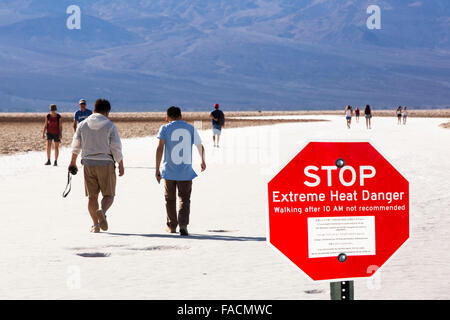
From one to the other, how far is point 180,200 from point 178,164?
447 mm

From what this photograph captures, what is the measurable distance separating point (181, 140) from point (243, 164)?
36.9ft

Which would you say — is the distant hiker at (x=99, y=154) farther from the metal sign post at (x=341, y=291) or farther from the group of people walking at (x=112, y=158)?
the metal sign post at (x=341, y=291)

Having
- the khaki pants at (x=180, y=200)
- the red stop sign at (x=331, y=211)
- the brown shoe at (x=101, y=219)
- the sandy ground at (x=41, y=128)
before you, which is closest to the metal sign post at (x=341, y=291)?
the red stop sign at (x=331, y=211)

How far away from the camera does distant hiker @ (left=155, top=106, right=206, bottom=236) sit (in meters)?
9.67

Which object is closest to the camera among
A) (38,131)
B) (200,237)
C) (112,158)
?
(200,237)

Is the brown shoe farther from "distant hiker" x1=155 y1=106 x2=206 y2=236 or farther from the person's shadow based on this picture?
"distant hiker" x1=155 y1=106 x2=206 y2=236

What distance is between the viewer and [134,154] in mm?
26188

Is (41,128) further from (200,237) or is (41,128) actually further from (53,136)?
(200,237)

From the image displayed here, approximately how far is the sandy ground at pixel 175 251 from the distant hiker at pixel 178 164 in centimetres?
31

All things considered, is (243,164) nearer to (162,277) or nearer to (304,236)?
(162,277)

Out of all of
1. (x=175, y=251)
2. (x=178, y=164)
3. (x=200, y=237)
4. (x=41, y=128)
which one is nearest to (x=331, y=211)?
(x=175, y=251)

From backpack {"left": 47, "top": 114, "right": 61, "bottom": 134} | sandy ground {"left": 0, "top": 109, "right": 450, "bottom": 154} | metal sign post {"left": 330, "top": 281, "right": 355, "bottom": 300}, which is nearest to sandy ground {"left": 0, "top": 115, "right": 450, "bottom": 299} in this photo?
metal sign post {"left": 330, "top": 281, "right": 355, "bottom": 300}

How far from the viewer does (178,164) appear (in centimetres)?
968
